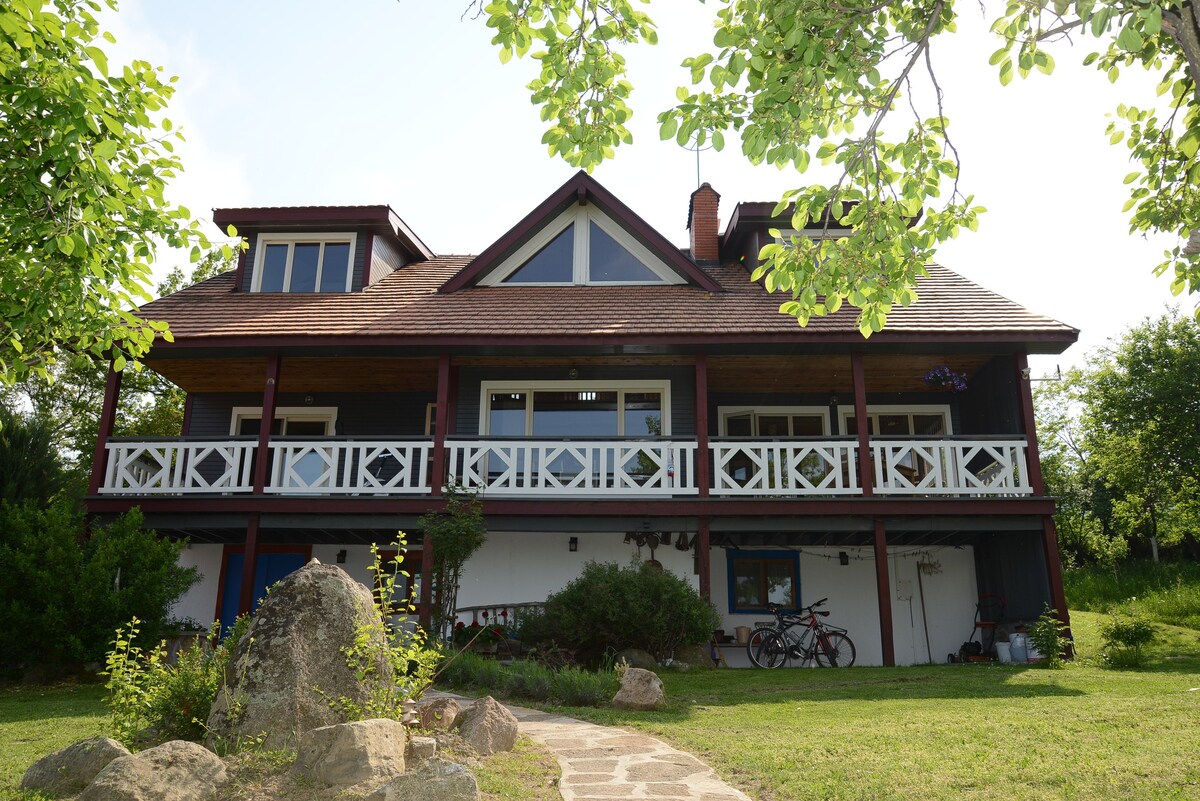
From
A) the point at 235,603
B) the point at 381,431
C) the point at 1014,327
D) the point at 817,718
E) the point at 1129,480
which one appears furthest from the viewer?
the point at 1129,480

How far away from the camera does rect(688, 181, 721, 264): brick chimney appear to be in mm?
19422

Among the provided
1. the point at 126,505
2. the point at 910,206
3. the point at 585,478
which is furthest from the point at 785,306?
the point at 126,505

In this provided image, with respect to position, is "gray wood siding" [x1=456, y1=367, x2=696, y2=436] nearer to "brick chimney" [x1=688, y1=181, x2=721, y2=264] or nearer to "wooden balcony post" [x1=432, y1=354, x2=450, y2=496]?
"wooden balcony post" [x1=432, y1=354, x2=450, y2=496]

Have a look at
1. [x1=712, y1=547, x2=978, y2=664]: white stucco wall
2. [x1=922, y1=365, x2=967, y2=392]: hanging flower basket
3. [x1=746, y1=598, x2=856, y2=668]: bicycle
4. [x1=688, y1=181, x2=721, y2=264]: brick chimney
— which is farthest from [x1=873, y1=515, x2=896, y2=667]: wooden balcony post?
[x1=688, y1=181, x2=721, y2=264]: brick chimney

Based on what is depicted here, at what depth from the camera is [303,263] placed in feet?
59.3

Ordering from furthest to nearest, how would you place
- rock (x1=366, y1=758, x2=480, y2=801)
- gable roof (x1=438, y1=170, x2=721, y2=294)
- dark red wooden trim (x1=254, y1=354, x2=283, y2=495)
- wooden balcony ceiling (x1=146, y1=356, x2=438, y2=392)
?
1. gable roof (x1=438, y1=170, x2=721, y2=294)
2. wooden balcony ceiling (x1=146, y1=356, x2=438, y2=392)
3. dark red wooden trim (x1=254, y1=354, x2=283, y2=495)
4. rock (x1=366, y1=758, x2=480, y2=801)

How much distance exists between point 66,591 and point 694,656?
8.06m

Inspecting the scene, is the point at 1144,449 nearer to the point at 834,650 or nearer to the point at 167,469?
the point at 834,650

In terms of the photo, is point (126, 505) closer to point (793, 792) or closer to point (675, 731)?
point (675, 731)

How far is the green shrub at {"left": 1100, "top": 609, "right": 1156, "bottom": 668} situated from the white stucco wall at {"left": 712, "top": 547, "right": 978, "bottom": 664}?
325 cm

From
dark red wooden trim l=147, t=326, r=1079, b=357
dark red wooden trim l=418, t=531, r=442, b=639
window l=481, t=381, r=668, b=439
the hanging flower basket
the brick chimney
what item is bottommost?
dark red wooden trim l=418, t=531, r=442, b=639

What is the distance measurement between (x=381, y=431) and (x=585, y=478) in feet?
16.1

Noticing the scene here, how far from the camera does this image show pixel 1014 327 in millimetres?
14180

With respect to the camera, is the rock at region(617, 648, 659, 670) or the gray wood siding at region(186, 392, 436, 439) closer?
the rock at region(617, 648, 659, 670)
